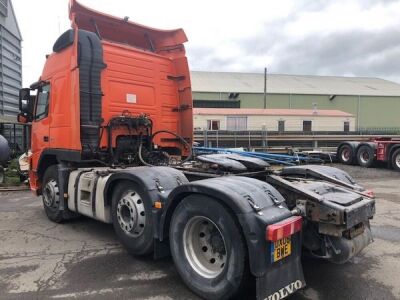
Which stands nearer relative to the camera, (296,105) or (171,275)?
(171,275)

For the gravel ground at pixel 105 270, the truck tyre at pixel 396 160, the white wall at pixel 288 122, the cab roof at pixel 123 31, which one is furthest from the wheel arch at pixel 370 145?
the cab roof at pixel 123 31

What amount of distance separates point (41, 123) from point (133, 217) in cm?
329

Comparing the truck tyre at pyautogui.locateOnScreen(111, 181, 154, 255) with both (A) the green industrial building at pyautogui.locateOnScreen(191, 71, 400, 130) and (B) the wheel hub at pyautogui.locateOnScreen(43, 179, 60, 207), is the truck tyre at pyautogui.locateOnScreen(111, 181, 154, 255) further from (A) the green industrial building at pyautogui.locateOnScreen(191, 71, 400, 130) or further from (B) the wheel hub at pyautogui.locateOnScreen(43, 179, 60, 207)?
(A) the green industrial building at pyautogui.locateOnScreen(191, 71, 400, 130)

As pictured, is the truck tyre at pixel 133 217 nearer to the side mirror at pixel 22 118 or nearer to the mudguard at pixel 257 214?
the mudguard at pixel 257 214

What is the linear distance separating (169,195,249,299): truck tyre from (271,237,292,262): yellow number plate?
24cm

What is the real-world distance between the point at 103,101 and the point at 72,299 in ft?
11.0

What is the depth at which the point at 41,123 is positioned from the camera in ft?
23.0

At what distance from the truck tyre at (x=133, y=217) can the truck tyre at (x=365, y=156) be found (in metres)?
14.3

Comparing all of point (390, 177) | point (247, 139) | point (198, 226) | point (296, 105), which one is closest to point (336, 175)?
point (198, 226)

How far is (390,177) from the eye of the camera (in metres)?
13.9

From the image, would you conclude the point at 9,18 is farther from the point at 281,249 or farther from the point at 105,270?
the point at 281,249

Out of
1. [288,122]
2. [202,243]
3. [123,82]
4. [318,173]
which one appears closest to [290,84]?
[288,122]

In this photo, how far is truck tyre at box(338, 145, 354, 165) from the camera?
1776 cm

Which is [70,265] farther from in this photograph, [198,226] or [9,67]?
[9,67]
